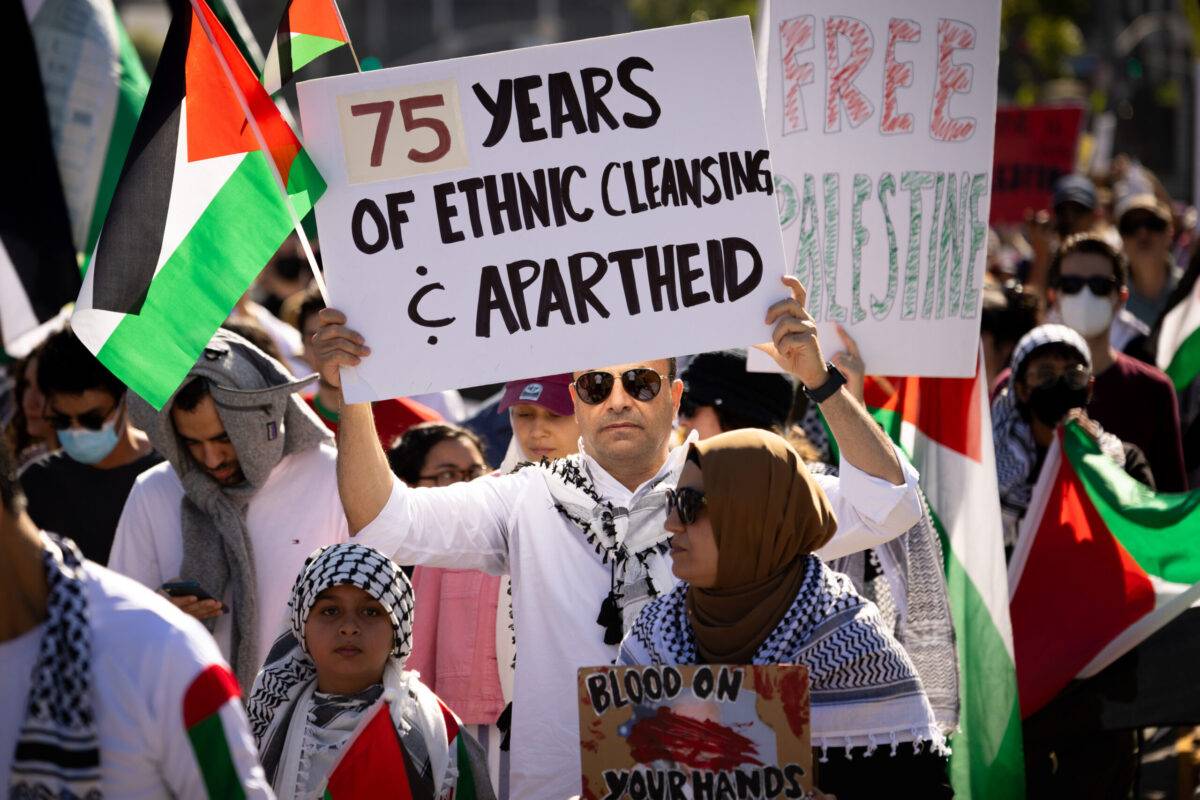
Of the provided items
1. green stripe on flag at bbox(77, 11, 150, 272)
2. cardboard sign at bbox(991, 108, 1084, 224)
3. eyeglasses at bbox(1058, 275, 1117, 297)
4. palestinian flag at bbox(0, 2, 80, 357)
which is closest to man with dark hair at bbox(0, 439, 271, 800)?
palestinian flag at bbox(0, 2, 80, 357)

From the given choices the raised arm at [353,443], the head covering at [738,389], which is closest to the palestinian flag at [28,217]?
the head covering at [738,389]

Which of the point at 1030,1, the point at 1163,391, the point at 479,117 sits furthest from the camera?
the point at 1030,1

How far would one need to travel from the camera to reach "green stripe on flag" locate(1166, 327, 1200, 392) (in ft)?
23.3

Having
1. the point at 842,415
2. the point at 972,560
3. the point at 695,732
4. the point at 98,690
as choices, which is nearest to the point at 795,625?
the point at 695,732

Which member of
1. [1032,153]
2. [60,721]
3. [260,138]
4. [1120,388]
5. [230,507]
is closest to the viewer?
[60,721]

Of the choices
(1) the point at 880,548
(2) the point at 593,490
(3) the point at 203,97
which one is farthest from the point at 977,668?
(3) the point at 203,97

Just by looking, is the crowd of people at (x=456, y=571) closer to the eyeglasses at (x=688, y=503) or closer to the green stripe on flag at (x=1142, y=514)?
the eyeglasses at (x=688, y=503)

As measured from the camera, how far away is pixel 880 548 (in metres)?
4.49

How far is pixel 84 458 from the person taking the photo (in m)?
4.92

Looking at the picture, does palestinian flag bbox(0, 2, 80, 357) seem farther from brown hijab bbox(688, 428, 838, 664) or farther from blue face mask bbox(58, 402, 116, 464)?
brown hijab bbox(688, 428, 838, 664)

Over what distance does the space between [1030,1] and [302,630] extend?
2742 cm

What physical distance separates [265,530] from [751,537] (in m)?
1.83

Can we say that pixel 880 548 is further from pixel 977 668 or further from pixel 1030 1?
pixel 1030 1

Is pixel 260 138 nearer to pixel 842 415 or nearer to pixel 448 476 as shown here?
pixel 842 415
